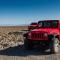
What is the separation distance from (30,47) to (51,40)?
2585 millimetres

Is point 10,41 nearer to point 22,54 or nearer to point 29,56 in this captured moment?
point 22,54

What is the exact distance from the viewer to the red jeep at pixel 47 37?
15.3 metres

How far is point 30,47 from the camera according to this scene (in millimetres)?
17359

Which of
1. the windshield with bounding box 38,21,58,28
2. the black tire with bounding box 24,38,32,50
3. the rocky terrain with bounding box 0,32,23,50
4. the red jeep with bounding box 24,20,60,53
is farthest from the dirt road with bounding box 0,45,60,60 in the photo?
the rocky terrain with bounding box 0,32,23,50

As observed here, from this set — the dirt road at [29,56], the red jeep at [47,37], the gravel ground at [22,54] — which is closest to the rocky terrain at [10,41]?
the gravel ground at [22,54]

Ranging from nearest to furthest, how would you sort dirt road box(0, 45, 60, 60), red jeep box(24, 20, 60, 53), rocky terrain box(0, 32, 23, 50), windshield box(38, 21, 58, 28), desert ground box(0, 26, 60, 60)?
1. dirt road box(0, 45, 60, 60)
2. desert ground box(0, 26, 60, 60)
3. red jeep box(24, 20, 60, 53)
4. windshield box(38, 21, 58, 28)
5. rocky terrain box(0, 32, 23, 50)

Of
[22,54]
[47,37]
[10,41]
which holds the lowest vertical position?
[22,54]

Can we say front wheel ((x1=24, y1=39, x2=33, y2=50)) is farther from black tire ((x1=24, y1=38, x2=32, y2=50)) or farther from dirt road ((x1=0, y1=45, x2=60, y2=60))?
dirt road ((x1=0, y1=45, x2=60, y2=60))

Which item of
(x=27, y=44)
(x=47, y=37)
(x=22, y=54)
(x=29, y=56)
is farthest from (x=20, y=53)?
(x=47, y=37)

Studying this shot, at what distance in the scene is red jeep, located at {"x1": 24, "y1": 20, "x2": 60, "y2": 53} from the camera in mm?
15258

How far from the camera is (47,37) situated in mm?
15281

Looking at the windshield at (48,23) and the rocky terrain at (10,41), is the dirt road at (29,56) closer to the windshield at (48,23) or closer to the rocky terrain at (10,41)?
the windshield at (48,23)

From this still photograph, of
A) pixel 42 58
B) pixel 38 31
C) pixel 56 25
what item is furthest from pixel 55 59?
pixel 56 25

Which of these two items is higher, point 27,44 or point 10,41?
point 27,44
